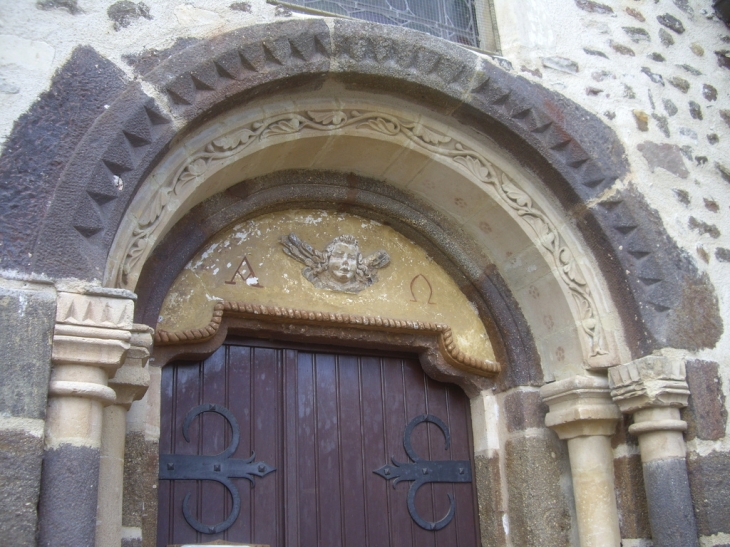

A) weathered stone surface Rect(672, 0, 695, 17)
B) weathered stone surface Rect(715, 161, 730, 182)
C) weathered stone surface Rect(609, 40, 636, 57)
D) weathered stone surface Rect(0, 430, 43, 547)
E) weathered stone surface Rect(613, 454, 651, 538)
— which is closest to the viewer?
weathered stone surface Rect(0, 430, 43, 547)

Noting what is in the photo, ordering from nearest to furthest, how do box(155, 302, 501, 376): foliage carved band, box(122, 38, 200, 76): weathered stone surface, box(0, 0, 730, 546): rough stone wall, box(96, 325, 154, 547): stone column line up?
box(96, 325, 154, 547): stone column → box(0, 0, 730, 546): rough stone wall → box(122, 38, 200, 76): weathered stone surface → box(155, 302, 501, 376): foliage carved band

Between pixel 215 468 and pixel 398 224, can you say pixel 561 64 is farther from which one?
pixel 215 468

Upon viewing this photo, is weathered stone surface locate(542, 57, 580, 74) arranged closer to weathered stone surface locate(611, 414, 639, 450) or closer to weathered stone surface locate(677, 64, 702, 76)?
weathered stone surface locate(677, 64, 702, 76)

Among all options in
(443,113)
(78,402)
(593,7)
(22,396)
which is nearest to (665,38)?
(593,7)

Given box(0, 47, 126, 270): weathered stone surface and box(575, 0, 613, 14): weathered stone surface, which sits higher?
box(575, 0, 613, 14): weathered stone surface

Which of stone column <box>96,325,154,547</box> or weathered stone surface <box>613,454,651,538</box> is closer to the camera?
stone column <box>96,325,154,547</box>

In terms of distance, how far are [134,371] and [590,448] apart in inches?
75.8

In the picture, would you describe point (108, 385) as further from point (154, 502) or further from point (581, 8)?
point (581, 8)

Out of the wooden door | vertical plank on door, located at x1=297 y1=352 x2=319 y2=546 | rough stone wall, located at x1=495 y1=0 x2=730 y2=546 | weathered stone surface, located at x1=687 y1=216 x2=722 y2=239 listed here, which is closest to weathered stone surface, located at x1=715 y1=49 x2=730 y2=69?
rough stone wall, located at x1=495 y1=0 x2=730 y2=546

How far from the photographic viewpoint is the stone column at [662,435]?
3.18m

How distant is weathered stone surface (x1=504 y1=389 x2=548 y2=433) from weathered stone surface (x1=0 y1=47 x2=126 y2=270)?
2.15 metres

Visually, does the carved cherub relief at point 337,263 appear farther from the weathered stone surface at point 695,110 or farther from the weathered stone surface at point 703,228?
the weathered stone surface at point 695,110

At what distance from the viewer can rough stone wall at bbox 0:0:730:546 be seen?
283 centimetres

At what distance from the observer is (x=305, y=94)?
3.44 m
